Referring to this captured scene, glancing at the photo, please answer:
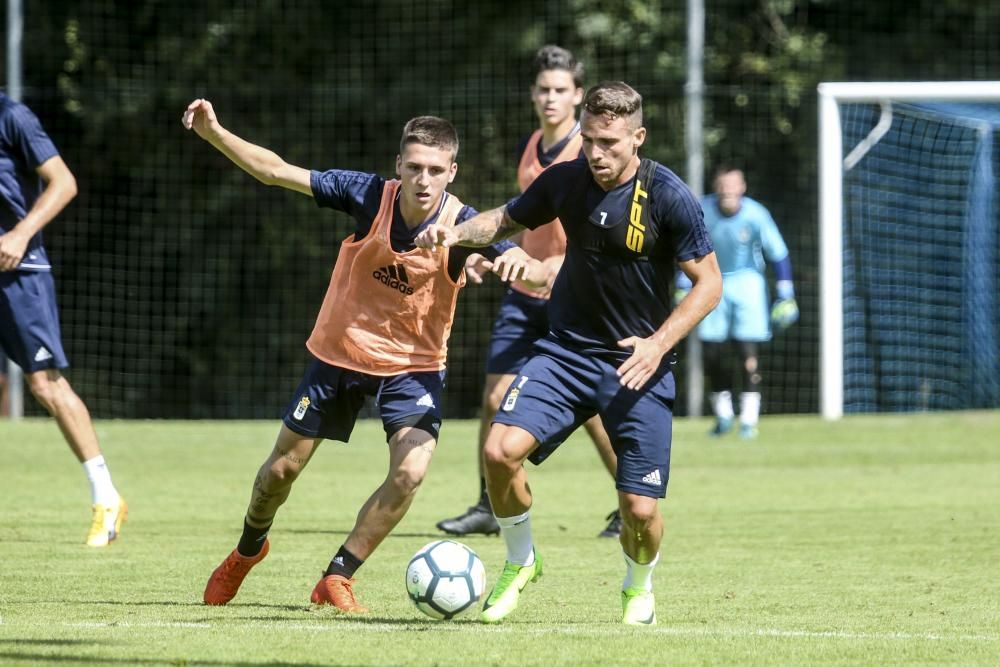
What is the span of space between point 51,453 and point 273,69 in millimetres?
8170

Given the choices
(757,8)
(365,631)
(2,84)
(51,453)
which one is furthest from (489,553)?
(757,8)

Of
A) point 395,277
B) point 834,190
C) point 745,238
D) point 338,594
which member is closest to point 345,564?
point 338,594

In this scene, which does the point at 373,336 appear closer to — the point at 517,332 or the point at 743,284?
the point at 517,332

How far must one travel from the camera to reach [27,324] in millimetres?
8141

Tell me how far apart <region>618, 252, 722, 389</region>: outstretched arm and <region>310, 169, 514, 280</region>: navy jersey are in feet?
2.50

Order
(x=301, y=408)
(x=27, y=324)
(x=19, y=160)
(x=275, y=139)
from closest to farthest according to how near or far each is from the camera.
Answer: (x=301, y=408), (x=27, y=324), (x=19, y=160), (x=275, y=139)

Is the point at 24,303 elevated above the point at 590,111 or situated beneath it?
situated beneath

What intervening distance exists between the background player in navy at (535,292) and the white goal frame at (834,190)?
7.09 meters

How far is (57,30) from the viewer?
1998 centimetres

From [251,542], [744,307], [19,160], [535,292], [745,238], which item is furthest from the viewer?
[744,307]

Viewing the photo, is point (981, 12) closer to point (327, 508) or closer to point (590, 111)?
point (327, 508)

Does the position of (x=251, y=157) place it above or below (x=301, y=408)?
above

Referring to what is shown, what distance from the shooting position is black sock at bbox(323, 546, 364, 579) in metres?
6.23

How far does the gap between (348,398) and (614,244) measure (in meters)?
1.25
